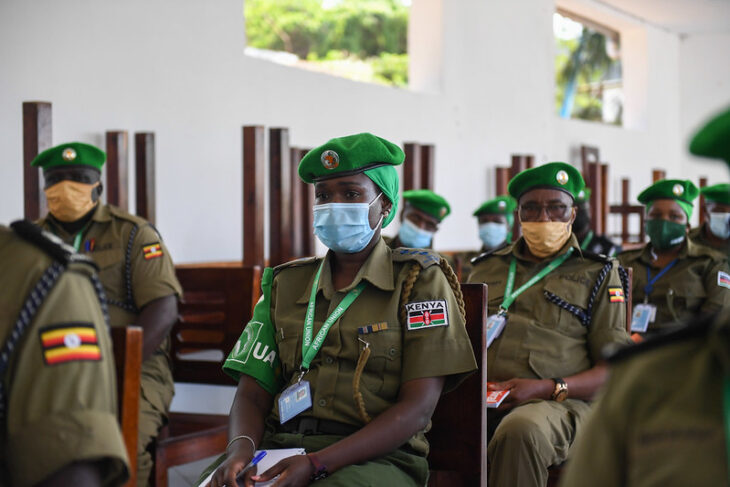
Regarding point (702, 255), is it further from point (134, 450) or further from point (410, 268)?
point (134, 450)

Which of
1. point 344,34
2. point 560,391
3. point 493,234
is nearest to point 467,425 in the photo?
point 560,391

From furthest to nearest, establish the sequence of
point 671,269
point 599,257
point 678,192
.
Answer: point 678,192 < point 671,269 < point 599,257

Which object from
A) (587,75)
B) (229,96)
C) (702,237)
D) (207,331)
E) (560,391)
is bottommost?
(560,391)

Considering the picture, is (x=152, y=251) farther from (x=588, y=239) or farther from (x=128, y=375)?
(x=588, y=239)

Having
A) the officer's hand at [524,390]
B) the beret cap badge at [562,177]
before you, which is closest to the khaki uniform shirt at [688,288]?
the beret cap badge at [562,177]

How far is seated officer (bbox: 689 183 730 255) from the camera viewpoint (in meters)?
3.91

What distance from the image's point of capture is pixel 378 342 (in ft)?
6.03

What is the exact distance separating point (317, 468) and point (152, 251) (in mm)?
1596

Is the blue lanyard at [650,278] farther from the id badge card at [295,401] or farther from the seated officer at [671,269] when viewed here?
the id badge card at [295,401]

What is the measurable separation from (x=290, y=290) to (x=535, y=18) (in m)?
6.17

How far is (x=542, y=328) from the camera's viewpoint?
262 centimetres

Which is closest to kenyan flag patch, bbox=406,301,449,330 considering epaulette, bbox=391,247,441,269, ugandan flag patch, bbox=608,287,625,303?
epaulette, bbox=391,247,441,269

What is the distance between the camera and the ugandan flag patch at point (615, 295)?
259 cm

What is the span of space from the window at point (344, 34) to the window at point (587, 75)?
2853mm
